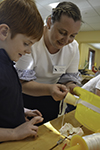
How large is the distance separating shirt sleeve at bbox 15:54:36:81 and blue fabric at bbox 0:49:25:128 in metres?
0.26

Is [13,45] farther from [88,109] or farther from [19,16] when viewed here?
[88,109]

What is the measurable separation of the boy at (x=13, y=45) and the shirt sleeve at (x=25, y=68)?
27 cm

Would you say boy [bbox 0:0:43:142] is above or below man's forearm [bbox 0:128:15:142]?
above

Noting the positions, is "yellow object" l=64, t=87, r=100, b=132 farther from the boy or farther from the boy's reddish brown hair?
the boy's reddish brown hair

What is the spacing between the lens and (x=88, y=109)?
65 centimetres

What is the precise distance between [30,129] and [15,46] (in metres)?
0.36

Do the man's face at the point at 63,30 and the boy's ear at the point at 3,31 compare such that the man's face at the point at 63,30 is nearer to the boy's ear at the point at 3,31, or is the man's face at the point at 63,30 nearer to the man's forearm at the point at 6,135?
the boy's ear at the point at 3,31

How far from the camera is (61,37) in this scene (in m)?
0.90

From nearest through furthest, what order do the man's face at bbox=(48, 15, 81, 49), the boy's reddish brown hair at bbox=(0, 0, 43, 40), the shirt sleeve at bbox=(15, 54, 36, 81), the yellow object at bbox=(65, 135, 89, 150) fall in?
the yellow object at bbox=(65, 135, 89, 150) < the boy's reddish brown hair at bbox=(0, 0, 43, 40) < the man's face at bbox=(48, 15, 81, 49) < the shirt sleeve at bbox=(15, 54, 36, 81)

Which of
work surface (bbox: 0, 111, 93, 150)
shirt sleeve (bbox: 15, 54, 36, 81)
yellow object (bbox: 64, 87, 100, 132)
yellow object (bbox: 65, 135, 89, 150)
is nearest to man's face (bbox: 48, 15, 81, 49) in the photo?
shirt sleeve (bbox: 15, 54, 36, 81)

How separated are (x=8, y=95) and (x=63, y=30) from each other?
495 mm

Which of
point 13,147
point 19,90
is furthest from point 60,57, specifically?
point 13,147

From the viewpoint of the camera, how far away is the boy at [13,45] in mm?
602

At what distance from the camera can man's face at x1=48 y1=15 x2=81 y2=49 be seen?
0.84 metres
